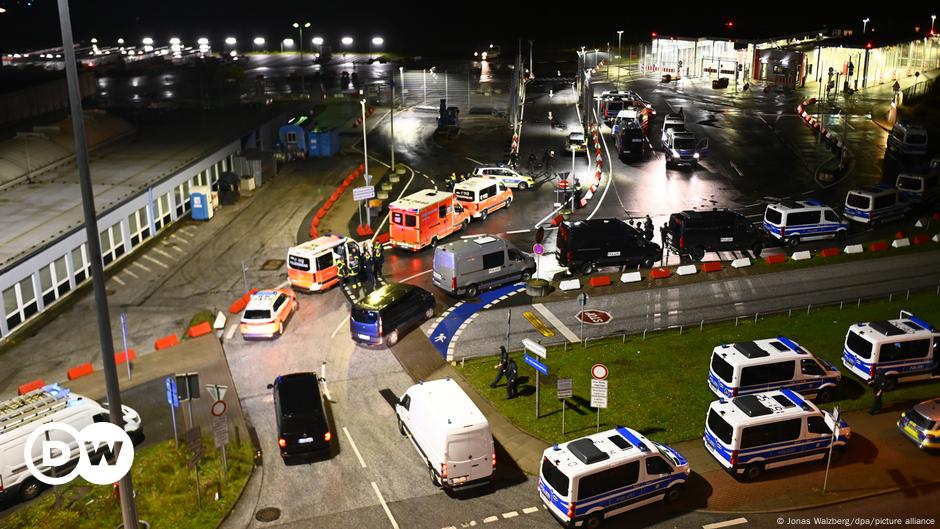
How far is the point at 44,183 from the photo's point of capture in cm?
4781

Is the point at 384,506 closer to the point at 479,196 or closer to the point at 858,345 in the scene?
the point at 858,345

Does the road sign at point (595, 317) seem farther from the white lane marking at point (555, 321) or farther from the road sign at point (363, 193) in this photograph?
the road sign at point (363, 193)

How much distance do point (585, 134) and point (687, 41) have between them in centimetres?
3805

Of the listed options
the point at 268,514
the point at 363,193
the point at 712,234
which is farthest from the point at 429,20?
the point at 268,514

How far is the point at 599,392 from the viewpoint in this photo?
2528 cm

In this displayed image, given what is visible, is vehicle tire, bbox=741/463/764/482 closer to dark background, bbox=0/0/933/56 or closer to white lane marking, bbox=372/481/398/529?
white lane marking, bbox=372/481/398/529

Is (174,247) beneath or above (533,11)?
beneath

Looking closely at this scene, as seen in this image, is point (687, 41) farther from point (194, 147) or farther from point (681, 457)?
point (681, 457)

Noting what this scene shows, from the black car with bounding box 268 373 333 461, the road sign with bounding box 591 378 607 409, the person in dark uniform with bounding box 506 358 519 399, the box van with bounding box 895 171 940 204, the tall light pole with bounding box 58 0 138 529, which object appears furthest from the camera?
the box van with bounding box 895 171 940 204

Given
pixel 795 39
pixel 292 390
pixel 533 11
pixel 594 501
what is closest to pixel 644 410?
pixel 594 501

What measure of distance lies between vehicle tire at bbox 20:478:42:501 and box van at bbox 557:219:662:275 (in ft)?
77.4

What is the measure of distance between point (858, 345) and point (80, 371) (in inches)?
1089

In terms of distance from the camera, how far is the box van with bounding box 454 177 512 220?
47.6 m

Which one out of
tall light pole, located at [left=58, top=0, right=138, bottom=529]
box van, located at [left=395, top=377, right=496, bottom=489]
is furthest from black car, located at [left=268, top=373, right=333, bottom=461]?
tall light pole, located at [left=58, top=0, right=138, bottom=529]
